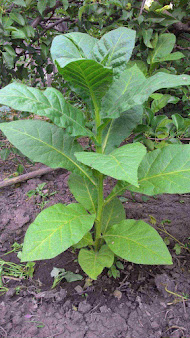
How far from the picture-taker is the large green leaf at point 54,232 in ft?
3.79

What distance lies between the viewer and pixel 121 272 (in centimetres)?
167

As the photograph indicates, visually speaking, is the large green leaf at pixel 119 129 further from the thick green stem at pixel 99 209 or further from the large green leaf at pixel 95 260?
the large green leaf at pixel 95 260

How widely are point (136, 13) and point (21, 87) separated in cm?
132

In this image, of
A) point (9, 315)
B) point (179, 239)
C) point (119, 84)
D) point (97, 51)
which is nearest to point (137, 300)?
→ point (179, 239)

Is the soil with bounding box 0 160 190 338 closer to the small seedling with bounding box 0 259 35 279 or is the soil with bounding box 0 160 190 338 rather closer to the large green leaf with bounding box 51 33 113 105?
the small seedling with bounding box 0 259 35 279

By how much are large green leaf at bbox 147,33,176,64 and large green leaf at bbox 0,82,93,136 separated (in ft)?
3.12

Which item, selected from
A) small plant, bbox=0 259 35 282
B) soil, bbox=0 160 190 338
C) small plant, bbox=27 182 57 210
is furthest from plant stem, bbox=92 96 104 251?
small plant, bbox=27 182 57 210

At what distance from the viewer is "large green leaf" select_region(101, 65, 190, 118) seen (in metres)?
1.15

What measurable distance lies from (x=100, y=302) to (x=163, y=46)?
5.96ft

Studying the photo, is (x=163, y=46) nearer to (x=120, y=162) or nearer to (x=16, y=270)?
(x=120, y=162)

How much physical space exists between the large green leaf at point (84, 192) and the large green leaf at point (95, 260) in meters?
0.26

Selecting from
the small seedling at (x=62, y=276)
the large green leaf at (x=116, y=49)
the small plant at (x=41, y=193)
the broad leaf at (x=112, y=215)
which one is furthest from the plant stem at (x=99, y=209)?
the small plant at (x=41, y=193)

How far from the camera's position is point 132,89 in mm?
1404

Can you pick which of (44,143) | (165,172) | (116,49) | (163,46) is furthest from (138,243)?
(163,46)
